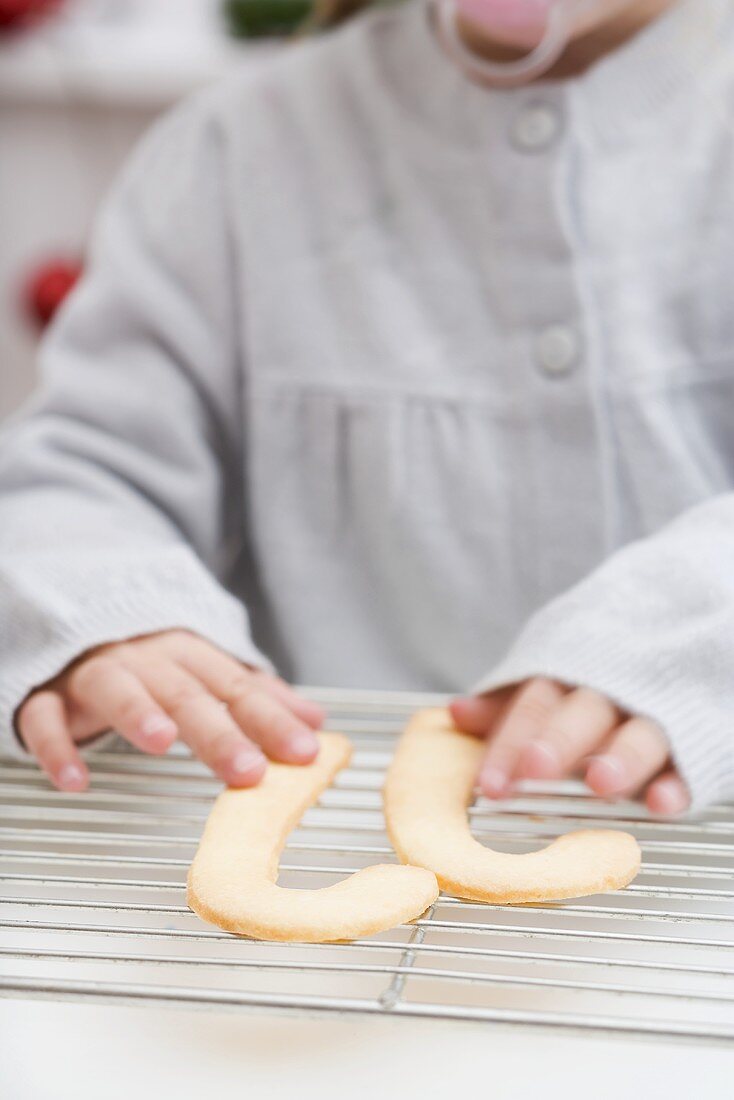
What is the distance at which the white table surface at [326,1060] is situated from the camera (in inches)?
13.0

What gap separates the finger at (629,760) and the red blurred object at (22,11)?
1.31 meters

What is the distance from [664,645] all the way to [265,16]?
1.20 meters

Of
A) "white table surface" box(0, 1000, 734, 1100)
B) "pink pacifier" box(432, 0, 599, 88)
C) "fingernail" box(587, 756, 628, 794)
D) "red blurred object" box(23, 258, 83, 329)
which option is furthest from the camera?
"red blurred object" box(23, 258, 83, 329)

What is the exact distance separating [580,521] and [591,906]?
37cm

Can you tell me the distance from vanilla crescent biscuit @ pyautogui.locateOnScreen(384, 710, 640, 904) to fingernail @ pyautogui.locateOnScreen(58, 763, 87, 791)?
5.2 inches

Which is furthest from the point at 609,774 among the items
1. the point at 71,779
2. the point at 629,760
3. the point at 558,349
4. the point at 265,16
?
the point at 265,16

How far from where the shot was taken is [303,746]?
20.2 inches

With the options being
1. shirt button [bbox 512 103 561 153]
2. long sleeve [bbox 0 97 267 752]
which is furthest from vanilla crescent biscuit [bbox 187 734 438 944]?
shirt button [bbox 512 103 561 153]

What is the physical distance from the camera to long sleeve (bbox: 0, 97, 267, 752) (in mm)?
728

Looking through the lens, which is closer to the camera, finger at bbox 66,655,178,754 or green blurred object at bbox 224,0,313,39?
finger at bbox 66,655,178,754

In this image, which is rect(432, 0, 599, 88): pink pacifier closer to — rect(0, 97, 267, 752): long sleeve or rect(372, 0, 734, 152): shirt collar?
rect(372, 0, 734, 152): shirt collar

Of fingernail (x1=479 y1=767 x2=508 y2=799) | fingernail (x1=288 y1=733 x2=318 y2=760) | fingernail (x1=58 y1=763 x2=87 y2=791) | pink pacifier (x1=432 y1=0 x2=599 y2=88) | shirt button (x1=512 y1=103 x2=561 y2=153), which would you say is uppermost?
pink pacifier (x1=432 y1=0 x2=599 y2=88)

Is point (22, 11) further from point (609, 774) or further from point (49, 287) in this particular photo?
point (609, 774)

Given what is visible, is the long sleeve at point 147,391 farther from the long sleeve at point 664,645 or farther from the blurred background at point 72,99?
the blurred background at point 72,99
